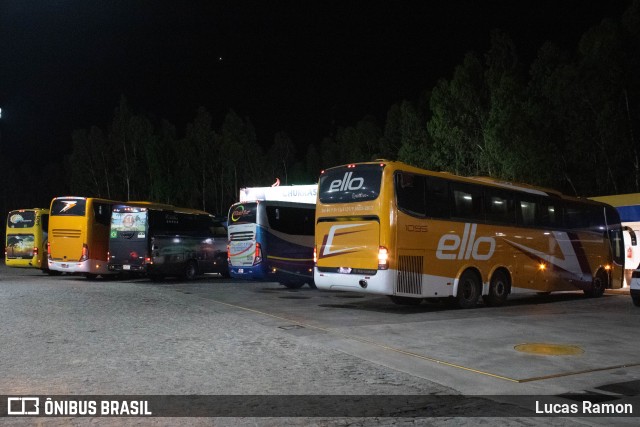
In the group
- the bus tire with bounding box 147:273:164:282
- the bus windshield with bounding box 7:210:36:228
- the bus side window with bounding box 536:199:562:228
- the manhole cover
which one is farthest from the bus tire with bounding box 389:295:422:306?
the bus windshield with bounding box 7:210:36:228

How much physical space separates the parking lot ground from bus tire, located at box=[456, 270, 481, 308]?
17.2 inches

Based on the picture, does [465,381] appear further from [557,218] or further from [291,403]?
[557,218]

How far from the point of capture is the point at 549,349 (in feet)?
29.7

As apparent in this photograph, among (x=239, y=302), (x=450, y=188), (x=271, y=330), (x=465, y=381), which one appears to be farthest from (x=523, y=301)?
(x=465, y=381)

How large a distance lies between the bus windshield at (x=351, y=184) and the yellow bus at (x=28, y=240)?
844 inches

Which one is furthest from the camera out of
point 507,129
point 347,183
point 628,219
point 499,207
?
point 507,129

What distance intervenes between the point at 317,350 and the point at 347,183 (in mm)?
6025

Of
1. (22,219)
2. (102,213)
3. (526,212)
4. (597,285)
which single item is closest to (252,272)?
(102,213)

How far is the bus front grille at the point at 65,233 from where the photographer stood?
25.3 meters

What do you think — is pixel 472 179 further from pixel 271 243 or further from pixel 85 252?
pixel 85 252

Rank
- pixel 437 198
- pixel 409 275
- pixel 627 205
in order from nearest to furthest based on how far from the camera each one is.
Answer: pixel 409 275
pixel 437 198
pixel 627 205

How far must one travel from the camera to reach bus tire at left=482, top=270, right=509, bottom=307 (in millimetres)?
15570

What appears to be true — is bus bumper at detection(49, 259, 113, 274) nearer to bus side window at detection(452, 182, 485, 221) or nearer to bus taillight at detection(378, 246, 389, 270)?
bus taillight at detection(378, 246, 389, 270)

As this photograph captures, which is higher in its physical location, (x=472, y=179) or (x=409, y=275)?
(x=472, y=179)
